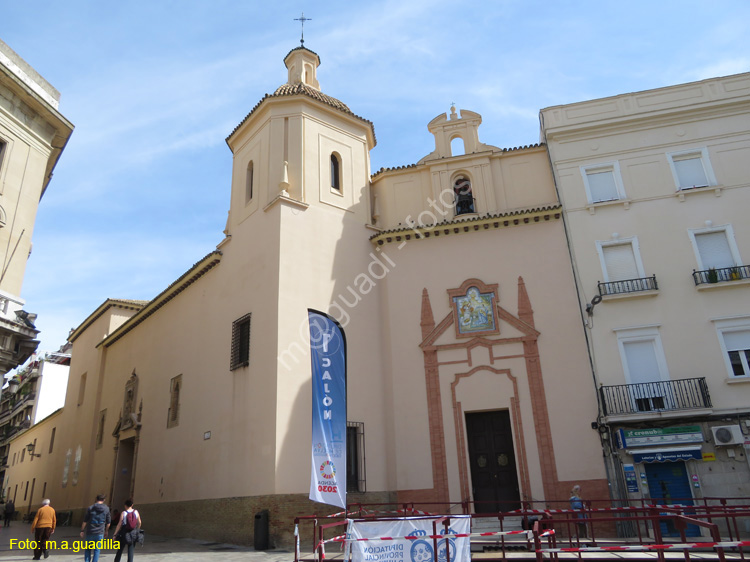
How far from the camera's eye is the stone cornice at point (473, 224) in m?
18.5

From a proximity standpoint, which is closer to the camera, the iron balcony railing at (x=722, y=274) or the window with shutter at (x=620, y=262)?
the iron balcony railing at (x=722, y=274)

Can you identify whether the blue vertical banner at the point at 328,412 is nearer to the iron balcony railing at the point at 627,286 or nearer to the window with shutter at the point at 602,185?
the iron balcony railing at the point at 627,286

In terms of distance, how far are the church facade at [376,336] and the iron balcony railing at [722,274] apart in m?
3.44

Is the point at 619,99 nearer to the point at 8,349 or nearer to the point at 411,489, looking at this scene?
the point at 411,489

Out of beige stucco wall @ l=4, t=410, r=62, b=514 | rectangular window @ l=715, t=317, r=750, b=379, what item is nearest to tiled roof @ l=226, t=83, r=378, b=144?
rectangular window @ l=715, t=317, r=750, b=379

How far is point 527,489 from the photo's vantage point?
15.8 metres

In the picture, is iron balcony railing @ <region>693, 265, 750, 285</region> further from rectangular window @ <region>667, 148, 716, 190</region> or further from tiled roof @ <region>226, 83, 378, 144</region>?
tiled roof @ <region>226, 83, 378, 144</region>

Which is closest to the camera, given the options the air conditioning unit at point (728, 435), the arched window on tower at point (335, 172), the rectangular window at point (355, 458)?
the air conditioning unit at point (728, 435)

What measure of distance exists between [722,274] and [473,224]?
7315 mm

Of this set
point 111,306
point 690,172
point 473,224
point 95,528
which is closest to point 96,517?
point 95,528

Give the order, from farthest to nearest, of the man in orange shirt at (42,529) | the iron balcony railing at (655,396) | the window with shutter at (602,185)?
the window with shutter at (602,185) < the iron balcony railing at (655,396) < the man in orange shirt at (42,529)

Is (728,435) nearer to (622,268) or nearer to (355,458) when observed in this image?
(622,268)

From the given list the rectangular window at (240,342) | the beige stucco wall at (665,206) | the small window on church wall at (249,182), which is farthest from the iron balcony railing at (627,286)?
the small window on church wall at (249,182)

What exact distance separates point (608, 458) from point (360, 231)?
10.1m
